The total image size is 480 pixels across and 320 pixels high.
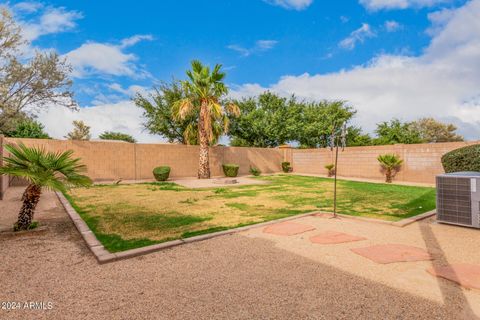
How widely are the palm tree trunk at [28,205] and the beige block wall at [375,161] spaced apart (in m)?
17.9

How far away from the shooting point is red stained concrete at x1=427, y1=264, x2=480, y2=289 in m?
2.72

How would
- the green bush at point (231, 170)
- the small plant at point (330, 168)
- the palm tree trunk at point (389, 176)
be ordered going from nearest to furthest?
the palm tree trunk at point (389, 176) < the green bush at point (231, 170) < the small plant at point (330, 168)

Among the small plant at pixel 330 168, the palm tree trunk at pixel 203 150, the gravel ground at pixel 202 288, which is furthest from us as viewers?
the small plant at pixel 330 168

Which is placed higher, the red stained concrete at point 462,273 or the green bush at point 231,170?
the green bush at point 231,170

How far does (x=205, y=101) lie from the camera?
52.2ft

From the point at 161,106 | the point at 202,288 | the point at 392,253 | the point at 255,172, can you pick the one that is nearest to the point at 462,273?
the point at 392,253

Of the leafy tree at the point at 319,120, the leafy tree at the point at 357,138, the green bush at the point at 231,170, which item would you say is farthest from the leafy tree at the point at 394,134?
the green bush at the point at 231,170

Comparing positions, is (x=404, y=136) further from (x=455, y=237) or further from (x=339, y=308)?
(x=339, y=308)

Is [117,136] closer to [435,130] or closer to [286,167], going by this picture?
[286,167]

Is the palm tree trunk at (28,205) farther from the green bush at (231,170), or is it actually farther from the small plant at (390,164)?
the small plant at (390,164)

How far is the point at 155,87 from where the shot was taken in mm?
22969

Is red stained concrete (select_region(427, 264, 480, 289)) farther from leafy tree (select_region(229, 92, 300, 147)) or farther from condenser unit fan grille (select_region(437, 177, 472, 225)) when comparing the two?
leafy tree (select_region(229, 92, 300, 147))

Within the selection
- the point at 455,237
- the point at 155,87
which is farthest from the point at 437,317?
the point at 155,87

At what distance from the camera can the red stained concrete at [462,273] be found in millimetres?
2723
